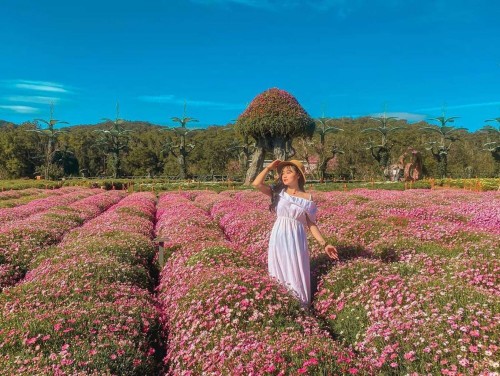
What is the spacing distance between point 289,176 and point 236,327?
8.24ft

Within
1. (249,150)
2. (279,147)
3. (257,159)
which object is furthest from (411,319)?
(249,150)

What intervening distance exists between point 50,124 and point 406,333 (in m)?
68.8

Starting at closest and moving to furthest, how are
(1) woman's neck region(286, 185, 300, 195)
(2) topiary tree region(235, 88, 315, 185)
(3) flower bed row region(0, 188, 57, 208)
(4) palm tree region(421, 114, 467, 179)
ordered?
(1) woman's neck region(286, 185, 300, 195)
(3) flower bed row region(0, 188, 57, 208)
(2) topiary tree region(235, 88, 315, 185)
(4) palm tree region(421, 114, 467, 179)

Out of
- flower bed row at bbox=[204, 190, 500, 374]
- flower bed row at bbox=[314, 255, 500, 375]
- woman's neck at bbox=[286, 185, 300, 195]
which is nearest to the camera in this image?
flower bed row at bbox=[314, 255, 500, 375]

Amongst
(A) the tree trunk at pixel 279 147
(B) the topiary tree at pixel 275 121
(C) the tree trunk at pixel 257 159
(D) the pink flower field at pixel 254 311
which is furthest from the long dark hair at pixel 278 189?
(C) the tree trunk at pixel 257 159

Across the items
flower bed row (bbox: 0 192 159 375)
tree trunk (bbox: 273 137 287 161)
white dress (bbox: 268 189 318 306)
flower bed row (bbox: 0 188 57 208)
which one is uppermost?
tree trunk (bbox: 273 137 287 161)

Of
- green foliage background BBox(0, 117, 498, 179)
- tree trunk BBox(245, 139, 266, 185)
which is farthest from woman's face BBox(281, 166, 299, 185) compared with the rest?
green foliage background BBox(0, 117, 498, 179)

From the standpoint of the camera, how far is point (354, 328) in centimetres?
539

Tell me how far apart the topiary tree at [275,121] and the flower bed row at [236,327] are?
27071mm

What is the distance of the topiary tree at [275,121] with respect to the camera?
34312 mm

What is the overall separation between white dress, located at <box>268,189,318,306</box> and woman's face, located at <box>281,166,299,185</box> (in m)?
0.20

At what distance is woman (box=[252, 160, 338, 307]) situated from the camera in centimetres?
642

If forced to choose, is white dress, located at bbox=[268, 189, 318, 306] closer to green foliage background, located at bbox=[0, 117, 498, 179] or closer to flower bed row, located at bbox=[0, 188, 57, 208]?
flower bed row, located at bbox=[0, 188, 57, 208]

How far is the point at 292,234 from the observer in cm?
646
